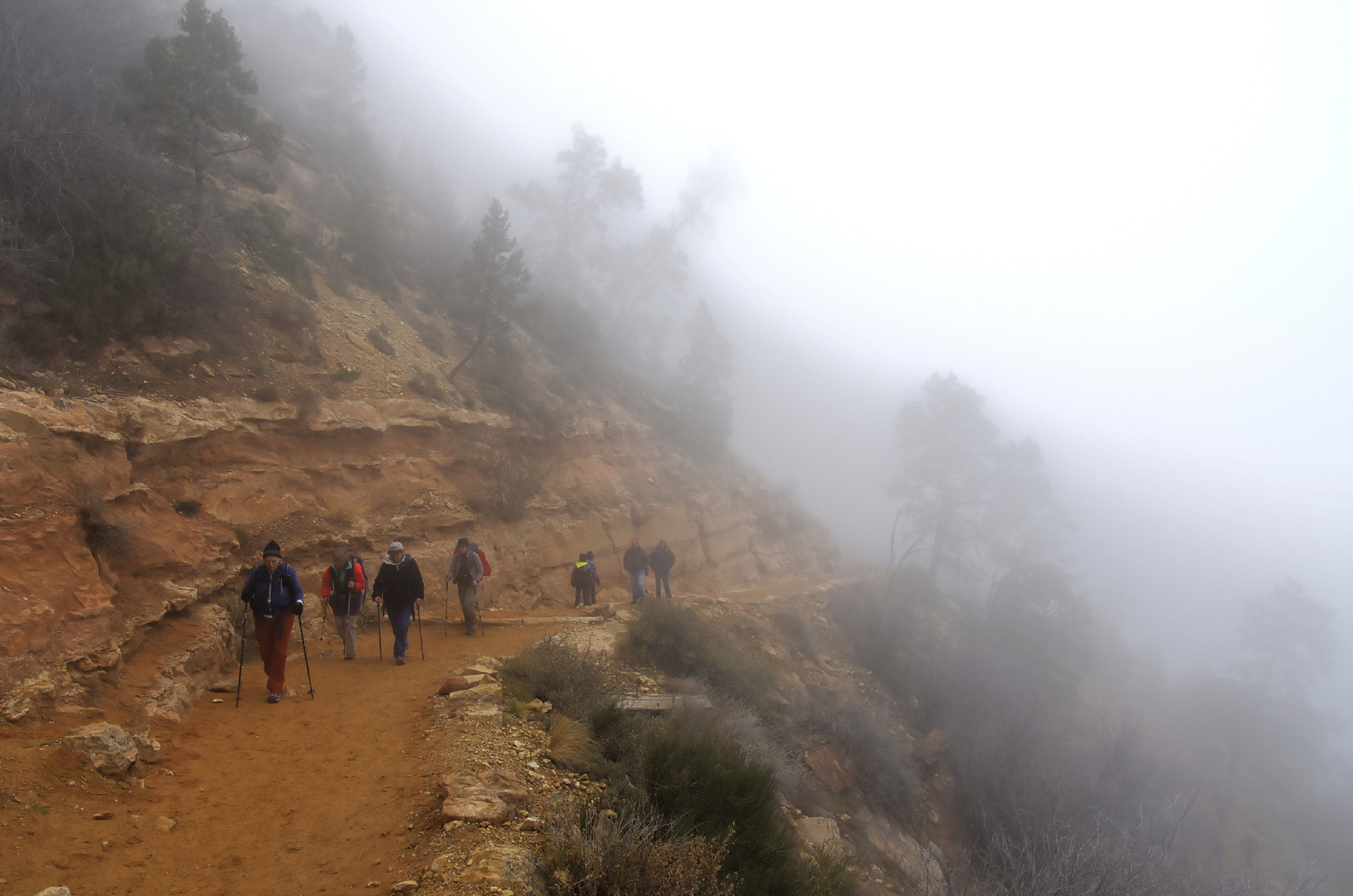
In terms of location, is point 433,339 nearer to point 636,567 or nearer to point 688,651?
point 636,567

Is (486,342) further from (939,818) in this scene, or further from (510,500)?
(939,818)

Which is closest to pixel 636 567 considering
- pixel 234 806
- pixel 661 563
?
pixel 661 563

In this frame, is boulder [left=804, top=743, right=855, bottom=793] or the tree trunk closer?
boulder [left=804, top=743, right=855, bottom=793]

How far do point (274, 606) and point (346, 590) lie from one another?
190 centimetres

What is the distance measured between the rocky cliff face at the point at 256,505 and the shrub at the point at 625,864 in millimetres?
4912

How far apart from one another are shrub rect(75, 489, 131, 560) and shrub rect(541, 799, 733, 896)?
702 cm

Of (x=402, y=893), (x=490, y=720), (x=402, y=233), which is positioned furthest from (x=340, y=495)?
(x=402, y=233)

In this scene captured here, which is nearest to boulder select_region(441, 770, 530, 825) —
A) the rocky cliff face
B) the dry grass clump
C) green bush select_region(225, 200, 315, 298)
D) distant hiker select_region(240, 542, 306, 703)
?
the dry grass clump

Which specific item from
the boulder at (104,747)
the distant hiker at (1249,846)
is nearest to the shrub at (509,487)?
the boulder at (104,747)

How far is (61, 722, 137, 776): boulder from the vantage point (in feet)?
16.2

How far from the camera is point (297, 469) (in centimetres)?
1225

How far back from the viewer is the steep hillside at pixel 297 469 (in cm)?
684

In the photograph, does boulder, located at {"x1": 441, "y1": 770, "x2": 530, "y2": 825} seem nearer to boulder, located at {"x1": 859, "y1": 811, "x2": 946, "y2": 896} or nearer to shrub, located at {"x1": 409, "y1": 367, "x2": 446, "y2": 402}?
boulder, located at {"x1": 859, "y1": 811, "x2": 946, "y2": 896}

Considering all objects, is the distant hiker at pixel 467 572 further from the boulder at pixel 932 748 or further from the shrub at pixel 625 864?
the boulder at pixel 932 748
